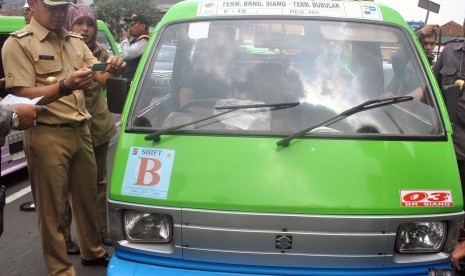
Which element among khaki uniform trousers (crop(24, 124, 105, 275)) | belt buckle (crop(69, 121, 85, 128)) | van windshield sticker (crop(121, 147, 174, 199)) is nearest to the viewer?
van windshield sticker (crop(121, 147, 174, 199))

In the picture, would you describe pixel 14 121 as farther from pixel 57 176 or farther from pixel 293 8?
pixel 293 8

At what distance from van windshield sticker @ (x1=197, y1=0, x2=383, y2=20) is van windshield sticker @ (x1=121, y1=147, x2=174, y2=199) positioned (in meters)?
1.07

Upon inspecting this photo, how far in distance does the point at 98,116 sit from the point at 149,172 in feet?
5.76

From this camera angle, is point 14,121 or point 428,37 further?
point 428,37

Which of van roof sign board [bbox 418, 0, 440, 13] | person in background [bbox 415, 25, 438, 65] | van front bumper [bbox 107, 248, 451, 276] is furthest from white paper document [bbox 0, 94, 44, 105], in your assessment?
van roof sign board [bbox 418, 0, 440, 13]

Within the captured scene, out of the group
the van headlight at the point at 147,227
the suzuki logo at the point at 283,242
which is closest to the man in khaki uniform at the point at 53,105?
the van headlight at the point at 147,227

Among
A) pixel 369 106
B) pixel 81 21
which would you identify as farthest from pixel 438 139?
pixel 81 21

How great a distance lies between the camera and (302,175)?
7.34 ft

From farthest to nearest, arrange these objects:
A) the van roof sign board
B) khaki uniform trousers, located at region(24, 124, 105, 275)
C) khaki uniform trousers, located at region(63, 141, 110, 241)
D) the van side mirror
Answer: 1. the van roof sign board
2. khaki uniform trousers, located at region(63, 141, 110, 241)
3. khaki uniform trousers, located at region(24, 124, 105, 275)
4. the van side mirror

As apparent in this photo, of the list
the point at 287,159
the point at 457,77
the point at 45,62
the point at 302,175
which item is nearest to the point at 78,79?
the point at 45,62

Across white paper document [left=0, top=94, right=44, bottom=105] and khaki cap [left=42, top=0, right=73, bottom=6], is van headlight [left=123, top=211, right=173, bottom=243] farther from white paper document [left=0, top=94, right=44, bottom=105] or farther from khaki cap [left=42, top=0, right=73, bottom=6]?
khaki cap [left=42, top=0, right=73, bottom=6]

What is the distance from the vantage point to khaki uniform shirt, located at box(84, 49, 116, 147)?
3.81m

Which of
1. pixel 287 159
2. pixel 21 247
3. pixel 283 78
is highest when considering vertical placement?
pixel 283 78

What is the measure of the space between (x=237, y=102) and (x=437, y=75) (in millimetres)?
2374
